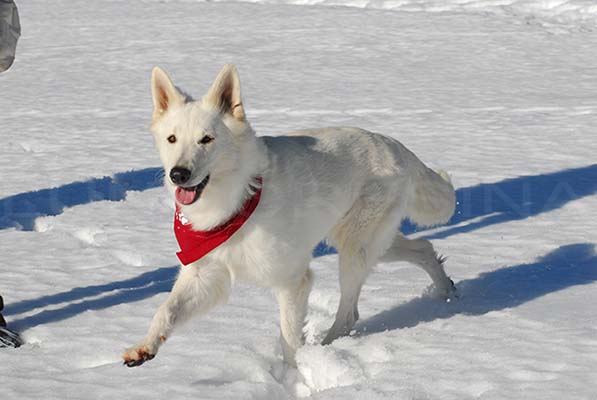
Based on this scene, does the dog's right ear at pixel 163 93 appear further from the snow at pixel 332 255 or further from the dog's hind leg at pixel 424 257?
the dog's hind leg at pixel 424 257

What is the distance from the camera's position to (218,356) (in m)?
4.59

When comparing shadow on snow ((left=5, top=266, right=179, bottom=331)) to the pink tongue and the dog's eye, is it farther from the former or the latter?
the dog's eye

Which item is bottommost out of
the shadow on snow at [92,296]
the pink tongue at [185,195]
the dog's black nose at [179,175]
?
the shadow on snow at [92,296]

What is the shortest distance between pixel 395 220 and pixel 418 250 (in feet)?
1.66

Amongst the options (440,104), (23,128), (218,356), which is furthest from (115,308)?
(440,104)

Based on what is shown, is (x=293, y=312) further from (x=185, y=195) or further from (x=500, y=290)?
(x=500, y=290)

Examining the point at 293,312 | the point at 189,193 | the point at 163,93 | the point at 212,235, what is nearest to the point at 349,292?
the point at 293,312

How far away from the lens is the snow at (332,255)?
4.31m

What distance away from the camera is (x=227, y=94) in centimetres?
427

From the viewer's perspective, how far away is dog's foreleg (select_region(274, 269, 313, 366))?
4.47 m

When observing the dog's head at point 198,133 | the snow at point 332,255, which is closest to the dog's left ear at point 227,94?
the dog's head at point 198,133

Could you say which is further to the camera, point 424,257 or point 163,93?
point 424,257

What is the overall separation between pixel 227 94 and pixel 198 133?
0.32 meters

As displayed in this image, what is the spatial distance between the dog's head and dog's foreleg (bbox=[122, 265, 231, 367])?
16.3 inches
